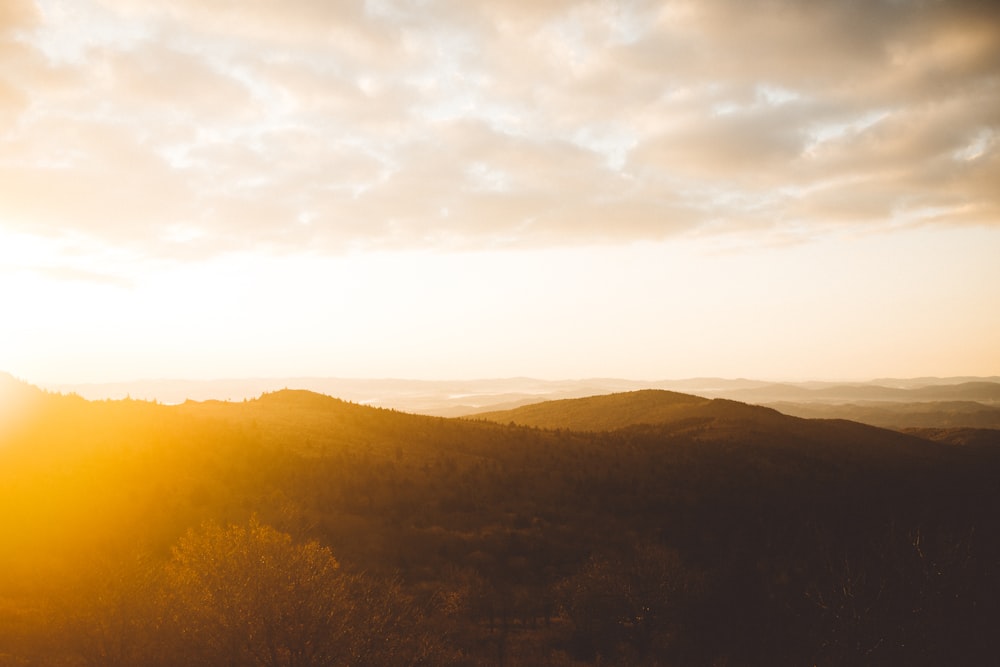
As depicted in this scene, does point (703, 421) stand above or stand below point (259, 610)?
below

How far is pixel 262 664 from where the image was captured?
12391 mm

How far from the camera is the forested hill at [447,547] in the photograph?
44.1 feet

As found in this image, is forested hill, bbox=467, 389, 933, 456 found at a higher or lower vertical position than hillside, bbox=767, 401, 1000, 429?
higher

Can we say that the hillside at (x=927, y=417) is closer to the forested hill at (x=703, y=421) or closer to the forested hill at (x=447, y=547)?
the forested hill at (x=703, y=421)

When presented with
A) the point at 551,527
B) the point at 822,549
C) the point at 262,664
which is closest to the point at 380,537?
the point at 551,527

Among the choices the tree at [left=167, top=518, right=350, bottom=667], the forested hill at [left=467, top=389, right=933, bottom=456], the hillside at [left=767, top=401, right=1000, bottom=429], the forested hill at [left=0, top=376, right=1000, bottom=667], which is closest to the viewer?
the tree at [left=167, top=518, right=350, bottom=667]

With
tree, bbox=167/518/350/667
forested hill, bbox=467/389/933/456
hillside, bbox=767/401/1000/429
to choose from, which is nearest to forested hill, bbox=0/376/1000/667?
tree, bbox=167/518/350/667

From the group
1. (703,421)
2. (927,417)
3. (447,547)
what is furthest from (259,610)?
(927,417)

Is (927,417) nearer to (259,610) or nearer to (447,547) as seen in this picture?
(447,547)

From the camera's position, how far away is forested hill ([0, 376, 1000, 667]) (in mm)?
13445

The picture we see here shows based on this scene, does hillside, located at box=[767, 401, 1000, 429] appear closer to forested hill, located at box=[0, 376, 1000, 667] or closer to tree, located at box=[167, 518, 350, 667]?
forested hill, located at box=[0, 376, 1000, 667]

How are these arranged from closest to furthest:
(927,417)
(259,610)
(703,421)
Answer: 1. (259,610)
2. (703,421)
3. (927,417)

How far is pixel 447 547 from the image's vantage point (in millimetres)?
27328

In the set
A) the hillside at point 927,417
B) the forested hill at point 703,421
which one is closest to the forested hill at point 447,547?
the forested hill at point 703,421
